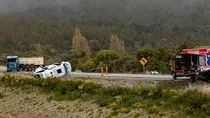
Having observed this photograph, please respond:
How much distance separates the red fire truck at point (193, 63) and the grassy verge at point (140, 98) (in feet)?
36.1

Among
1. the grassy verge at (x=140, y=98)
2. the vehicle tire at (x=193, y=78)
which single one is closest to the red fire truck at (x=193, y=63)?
the vehicle tire at (x=193, y=78)

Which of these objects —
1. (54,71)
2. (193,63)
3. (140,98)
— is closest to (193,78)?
(193,63)

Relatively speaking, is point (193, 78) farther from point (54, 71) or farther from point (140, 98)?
point (54, 71)

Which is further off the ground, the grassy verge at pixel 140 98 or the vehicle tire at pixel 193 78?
Answer: the vehicle tire at pixel 193 78

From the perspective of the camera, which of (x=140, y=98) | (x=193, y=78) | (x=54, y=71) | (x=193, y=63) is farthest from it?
(x=54, y=71)

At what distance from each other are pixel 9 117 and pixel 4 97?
746cm

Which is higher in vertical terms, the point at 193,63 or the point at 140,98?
the point at 193,63

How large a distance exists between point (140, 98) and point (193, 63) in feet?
50.9

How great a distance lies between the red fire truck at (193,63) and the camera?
35.2 metres

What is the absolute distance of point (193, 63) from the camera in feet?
122

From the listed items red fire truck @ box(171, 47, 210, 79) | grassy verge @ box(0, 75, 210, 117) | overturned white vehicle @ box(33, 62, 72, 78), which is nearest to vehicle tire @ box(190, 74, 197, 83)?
red fire truck @ box(171, 47, 210, 79)

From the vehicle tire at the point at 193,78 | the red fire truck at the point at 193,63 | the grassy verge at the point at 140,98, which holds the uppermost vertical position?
the red fire truck at the point at 193,63

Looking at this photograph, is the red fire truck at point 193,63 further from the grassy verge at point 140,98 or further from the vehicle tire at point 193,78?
the grassy verge at point 140,98

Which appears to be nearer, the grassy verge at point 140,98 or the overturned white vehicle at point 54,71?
the grassy verge at point 140,98
